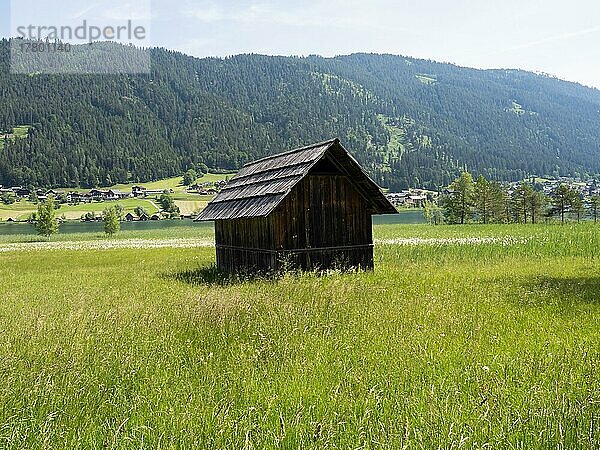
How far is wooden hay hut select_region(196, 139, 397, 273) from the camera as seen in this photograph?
844 inches

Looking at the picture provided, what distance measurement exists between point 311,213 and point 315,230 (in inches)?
27.5

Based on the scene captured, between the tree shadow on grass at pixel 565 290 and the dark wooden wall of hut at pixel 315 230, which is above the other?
the dark wooden wall of hut at pixel 315 230

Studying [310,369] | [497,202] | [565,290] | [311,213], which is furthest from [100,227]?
[310,369]

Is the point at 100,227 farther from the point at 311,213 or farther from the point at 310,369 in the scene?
the point at 310,369

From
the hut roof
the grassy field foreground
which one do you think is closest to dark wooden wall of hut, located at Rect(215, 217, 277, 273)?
the hut roof

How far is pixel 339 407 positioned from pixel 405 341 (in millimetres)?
3391

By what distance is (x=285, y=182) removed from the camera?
21.8m

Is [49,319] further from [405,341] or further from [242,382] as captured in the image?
[405,341]

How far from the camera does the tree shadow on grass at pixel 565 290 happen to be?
14.2 metres

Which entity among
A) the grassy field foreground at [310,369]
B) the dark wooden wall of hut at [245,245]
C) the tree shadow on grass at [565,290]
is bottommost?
the tree shadow on grass at [565,290]

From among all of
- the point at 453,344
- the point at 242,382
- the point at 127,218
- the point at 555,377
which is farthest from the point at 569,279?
the point at 127,218

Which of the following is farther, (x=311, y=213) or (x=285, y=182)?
(x=311, y=213)

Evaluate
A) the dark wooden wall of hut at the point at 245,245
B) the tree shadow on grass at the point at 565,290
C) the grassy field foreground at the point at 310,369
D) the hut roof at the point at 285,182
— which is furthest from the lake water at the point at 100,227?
the grassy field foreground at the point at 310,369

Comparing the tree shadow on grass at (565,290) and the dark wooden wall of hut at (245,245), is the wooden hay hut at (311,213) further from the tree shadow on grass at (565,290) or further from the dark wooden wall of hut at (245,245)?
the tree shadow on grass at (565,290)
